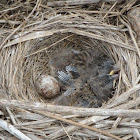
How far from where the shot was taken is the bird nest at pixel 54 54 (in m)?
Answer: 1.59

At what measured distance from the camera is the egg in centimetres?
211

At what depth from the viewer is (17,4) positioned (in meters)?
2.18

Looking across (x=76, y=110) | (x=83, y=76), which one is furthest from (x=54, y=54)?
(x=76, y=110)

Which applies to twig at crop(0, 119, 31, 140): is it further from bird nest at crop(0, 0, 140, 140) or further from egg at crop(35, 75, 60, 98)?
egg at crop(35, 75, 60, 98)

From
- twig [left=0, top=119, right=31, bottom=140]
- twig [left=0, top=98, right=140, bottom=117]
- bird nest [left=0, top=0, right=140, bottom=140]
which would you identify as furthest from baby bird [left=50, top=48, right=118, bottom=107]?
twig [left=0, top=119, right=31, bottom=140]

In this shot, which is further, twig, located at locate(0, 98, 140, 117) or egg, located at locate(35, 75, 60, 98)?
egg, located at locate(35, 75, 60, 98)

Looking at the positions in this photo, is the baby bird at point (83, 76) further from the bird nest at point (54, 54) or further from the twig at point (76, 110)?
the twig at point (76, 110)

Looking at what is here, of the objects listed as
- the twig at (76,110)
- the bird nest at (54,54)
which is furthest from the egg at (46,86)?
the twig at (76,110)

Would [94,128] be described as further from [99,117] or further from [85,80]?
[85,80]

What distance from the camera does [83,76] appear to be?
235cm

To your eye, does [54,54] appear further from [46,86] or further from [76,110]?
[76,110]

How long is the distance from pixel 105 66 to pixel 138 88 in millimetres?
534

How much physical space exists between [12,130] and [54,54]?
3.53 feet

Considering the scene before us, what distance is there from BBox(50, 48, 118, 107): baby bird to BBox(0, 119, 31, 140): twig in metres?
0.67
